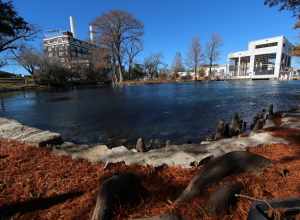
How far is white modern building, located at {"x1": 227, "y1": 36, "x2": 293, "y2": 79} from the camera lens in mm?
53844

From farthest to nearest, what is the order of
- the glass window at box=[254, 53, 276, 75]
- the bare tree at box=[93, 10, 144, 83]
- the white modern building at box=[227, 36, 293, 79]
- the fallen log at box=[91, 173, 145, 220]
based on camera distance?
the glass window at box=[254, 53, 276, 75] → the white modern building at box=[227, 36, 293, 79] → the bare tree at box=[93, 10, 144, 83] → the fallen log at box=[91, 173, 145, 220]

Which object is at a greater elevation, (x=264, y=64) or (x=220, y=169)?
(x=264, y=64)

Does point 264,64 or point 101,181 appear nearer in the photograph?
point 101,181

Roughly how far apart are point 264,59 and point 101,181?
7303 cm

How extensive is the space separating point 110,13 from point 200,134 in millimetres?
35376

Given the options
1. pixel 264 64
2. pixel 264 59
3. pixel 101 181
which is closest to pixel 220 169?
pixel 101 181

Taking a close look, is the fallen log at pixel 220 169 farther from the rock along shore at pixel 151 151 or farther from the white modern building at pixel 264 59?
the white modern building at pixel 264 59

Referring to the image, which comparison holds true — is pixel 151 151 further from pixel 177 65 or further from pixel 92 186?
pixel 177 65

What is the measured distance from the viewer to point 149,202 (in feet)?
5.68

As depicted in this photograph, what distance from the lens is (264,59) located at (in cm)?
6034

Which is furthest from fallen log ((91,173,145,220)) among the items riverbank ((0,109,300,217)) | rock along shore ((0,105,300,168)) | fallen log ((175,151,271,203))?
rock along shore ((0,105,300,168))

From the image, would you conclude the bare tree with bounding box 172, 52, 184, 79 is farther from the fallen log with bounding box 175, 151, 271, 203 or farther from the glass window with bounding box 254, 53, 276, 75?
the fallen log with bounding box 175, 151, 271, 203

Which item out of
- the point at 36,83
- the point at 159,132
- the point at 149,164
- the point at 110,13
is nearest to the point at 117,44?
the point at 110,13

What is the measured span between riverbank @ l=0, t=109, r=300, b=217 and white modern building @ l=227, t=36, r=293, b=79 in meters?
64.8
